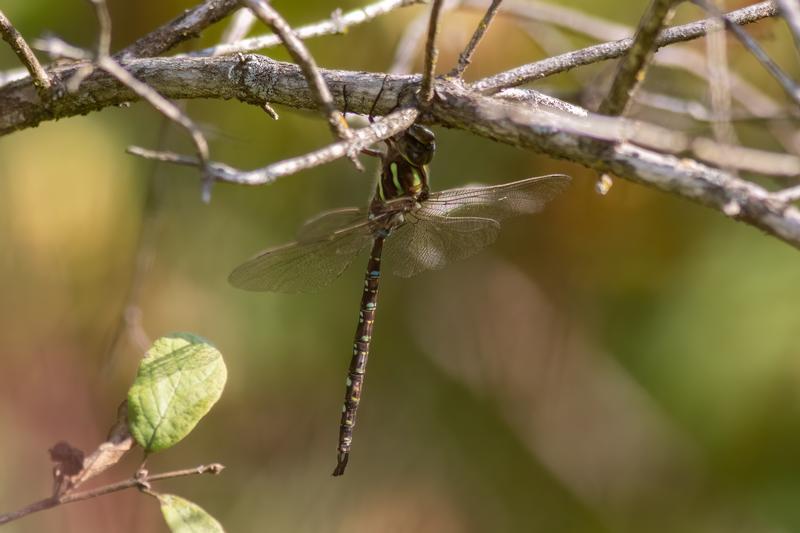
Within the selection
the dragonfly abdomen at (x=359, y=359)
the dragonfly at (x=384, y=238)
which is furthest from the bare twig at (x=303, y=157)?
the dragonfly abdomen at (x=359, y=359)

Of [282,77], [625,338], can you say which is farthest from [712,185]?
[625,338]

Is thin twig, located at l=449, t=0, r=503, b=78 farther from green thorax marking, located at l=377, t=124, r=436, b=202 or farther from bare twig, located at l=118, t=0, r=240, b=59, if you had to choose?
bare twig, located at l=118, t=0, r=240, b=59

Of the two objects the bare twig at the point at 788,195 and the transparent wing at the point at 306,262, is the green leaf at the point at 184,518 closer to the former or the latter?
the transparent wing at the point at 306,262

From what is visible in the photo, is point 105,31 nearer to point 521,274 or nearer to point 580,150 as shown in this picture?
point 580,150

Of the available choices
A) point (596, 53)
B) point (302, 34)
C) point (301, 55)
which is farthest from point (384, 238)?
point (301, 55)

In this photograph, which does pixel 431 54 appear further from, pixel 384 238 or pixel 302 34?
pixel 384 238

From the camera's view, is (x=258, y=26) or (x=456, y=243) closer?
(x=456, y=243)
